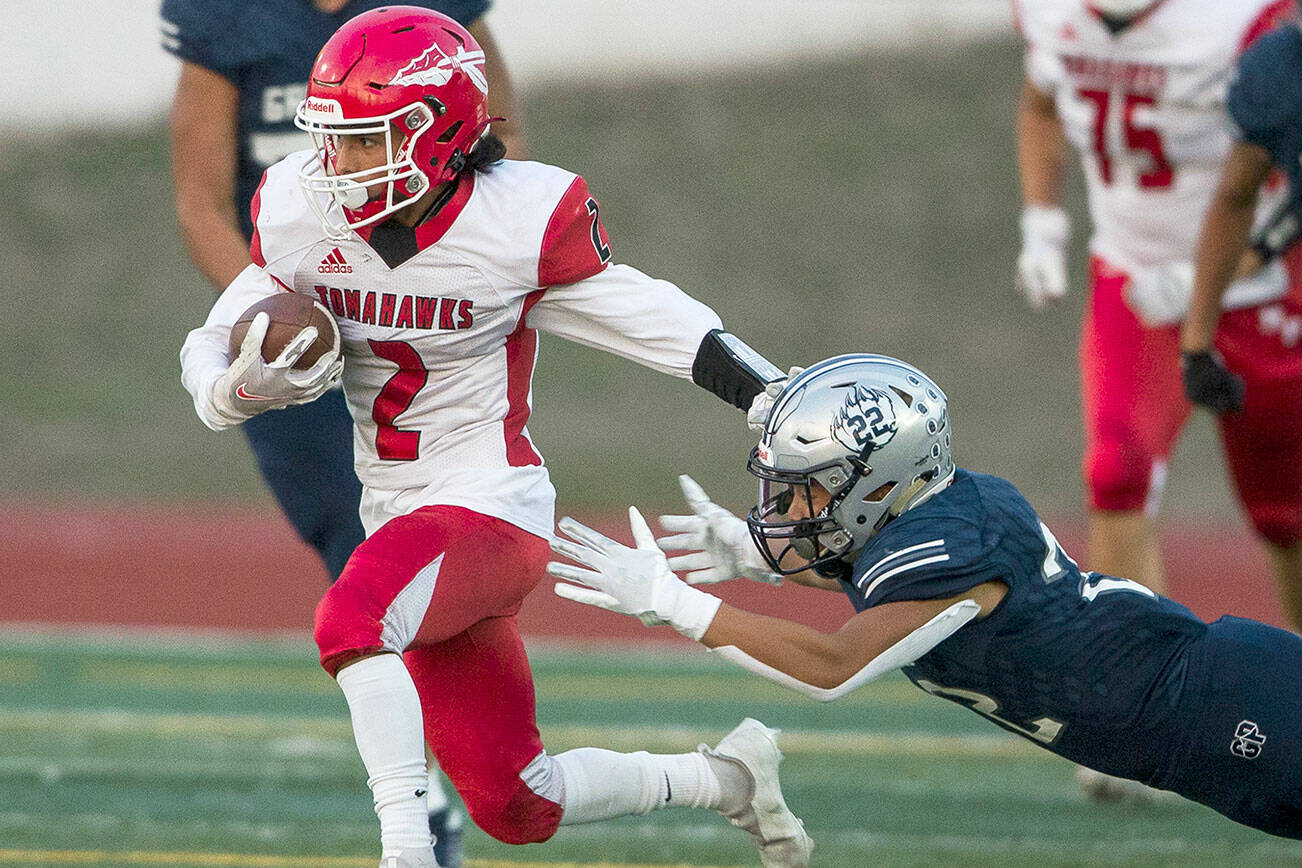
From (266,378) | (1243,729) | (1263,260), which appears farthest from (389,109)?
(1263,260)

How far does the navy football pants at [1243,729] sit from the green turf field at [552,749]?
0.93m

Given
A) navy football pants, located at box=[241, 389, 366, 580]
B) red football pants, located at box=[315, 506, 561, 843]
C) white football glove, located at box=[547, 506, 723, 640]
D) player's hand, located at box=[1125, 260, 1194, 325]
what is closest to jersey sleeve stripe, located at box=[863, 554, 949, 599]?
white football glove, located at box=[547, 506, 723, 640]

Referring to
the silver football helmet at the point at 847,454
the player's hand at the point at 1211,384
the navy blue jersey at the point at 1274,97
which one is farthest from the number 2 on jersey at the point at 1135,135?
the silver football helmet at the point at 847,454

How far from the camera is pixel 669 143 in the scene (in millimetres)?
16188

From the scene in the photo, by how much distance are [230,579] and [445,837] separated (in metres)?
5.99

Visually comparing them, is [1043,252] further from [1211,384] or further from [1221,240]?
[1211,384]

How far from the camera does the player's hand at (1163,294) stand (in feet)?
15.3

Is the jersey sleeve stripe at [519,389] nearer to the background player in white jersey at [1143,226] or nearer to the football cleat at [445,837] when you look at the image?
the football cleat at [445,837]

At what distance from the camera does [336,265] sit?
120 inches

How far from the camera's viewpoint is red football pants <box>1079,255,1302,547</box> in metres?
4.52

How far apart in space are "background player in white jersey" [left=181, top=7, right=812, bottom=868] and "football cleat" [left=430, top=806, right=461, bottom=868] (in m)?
0.40

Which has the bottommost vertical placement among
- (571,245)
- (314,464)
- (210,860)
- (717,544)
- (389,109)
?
(210,860)

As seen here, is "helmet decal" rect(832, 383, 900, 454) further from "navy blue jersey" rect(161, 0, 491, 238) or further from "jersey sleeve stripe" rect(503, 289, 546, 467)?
"navy blue jersey" rect(161, 0, 491, 238)

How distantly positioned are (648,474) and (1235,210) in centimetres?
794
